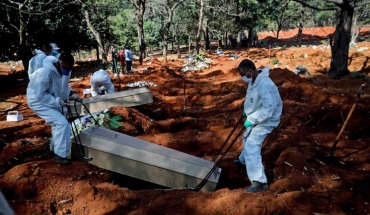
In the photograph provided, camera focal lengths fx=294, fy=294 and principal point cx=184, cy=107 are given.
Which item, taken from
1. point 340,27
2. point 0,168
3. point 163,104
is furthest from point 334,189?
point 340,27

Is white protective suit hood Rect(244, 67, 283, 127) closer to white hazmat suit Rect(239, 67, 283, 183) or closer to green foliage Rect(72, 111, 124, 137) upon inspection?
white hazmat suit Rect(239, 67, 283, 183)

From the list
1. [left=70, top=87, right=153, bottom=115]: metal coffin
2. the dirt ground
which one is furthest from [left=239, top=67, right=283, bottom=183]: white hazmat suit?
[left=70, top=87, right=153, bottom=115]: metal coffin

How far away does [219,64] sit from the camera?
17734 millimetres

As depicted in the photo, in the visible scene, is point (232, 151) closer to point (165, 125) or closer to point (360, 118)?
point (165, 125)

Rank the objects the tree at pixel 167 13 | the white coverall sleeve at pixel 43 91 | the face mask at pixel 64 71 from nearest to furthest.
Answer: the white coverall sleeve at pixel 43 91, the face mask at pixel 64 71, the tree at pixel 167 13

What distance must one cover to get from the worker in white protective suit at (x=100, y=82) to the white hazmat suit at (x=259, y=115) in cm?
436

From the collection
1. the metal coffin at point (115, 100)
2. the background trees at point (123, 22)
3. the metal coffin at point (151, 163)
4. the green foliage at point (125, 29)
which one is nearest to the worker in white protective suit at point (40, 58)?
the metal coffin at point (115, 100)

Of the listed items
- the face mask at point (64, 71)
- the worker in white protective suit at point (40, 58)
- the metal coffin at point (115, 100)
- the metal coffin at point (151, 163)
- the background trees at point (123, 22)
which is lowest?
the metal coffin at point (151, 163)

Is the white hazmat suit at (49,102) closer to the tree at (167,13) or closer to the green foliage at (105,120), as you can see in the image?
the green foliage at (105,120)

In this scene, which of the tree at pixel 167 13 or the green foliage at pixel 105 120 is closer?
the green foliage at pixel 105 120

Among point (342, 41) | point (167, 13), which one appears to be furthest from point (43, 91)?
point (167, 13)

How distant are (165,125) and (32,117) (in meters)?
4.08

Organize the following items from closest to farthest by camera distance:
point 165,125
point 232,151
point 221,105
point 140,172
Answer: point 140,172, point 232,151, point 165,125, point 221,105

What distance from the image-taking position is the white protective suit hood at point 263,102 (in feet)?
11.9
